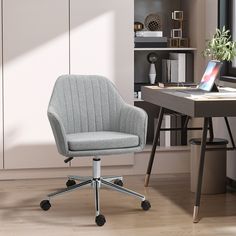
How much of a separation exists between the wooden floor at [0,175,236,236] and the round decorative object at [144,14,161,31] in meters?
1.39

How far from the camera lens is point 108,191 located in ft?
16.1

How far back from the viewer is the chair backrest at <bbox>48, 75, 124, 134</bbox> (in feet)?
15.4

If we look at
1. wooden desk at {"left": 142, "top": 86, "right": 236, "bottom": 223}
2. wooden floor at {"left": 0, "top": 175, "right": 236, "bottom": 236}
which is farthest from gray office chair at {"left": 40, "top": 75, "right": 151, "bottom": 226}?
wooden desk at {"left": 142, "top": 86, "right": 236, "bottom": 223}

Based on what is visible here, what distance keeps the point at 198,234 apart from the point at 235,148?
109cm

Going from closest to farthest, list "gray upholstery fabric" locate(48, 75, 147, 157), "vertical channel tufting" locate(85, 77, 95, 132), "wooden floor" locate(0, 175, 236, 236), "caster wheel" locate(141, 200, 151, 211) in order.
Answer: "wooden floor" locate(0, 175, 236, 236) → "caster wheel" locate(141, 200, 151, 211) → "gray upholstery fabric" locate(48, 75, 147, 157) → "vertical channel tufting" locate(85, 77, 95, 132)

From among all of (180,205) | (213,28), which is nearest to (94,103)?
(180,205)

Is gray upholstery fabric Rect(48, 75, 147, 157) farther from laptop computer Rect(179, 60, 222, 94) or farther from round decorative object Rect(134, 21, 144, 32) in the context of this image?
round decorative object Rect(134, 21, 144, 32)

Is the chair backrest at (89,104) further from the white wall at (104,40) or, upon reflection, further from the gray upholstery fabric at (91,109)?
the white wall at (104,40)

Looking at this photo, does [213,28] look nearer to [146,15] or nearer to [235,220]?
[146,15]

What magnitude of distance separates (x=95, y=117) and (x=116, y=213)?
793 mm

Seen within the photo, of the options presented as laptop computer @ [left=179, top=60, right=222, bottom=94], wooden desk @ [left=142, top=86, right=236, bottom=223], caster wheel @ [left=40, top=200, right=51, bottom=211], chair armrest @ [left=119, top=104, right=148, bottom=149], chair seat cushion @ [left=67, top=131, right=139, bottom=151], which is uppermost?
laptop computer @ [left=179, top=60, right=222, bottom=94]

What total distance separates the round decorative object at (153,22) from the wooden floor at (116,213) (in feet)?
4.56

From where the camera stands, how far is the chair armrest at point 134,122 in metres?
4.39

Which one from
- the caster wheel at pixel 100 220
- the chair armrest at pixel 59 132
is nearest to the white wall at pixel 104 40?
the chair armrest at pixel 59 132
